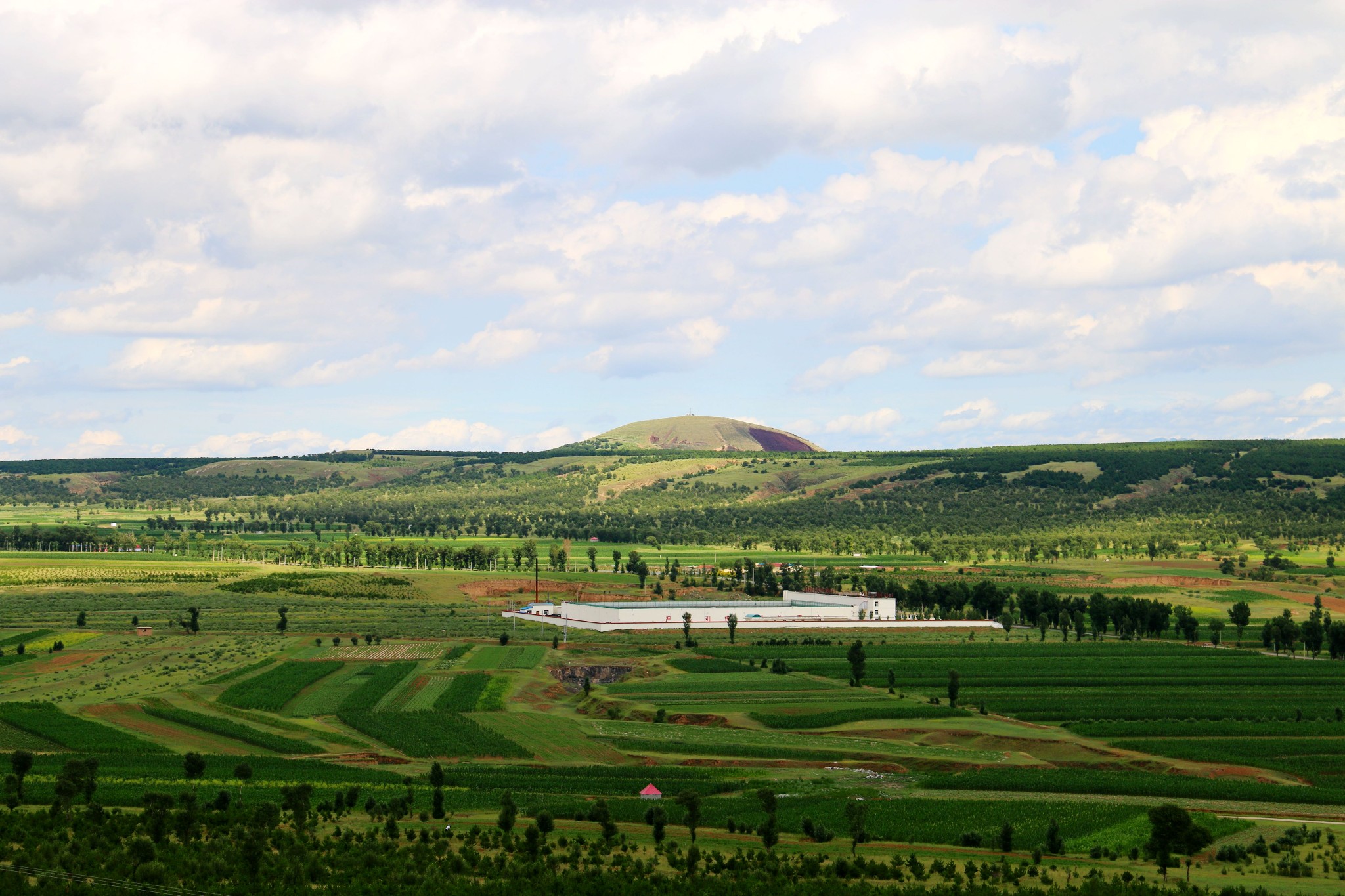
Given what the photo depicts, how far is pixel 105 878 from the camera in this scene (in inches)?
2077

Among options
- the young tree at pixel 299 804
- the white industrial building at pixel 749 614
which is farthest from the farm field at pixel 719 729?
the white industrial building at pixel 749 614

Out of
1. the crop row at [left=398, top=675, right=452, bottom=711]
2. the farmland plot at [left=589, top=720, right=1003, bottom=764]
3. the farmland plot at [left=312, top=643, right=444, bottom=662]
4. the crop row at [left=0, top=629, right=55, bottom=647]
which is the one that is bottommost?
the farmland plot at [left=589, top=720, right=1003, bottom=764]

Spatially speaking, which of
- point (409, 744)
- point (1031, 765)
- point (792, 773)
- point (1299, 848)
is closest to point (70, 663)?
point (409, 744)

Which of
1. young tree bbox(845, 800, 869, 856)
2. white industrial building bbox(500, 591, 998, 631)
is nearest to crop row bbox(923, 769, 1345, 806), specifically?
young tree bbox(845, 800, 869, 856)

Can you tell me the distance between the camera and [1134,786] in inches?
2948

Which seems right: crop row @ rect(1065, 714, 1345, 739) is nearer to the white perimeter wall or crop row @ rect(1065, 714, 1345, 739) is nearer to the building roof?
the white perimeter wall

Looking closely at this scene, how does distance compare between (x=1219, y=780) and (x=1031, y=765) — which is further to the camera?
(x=1031, y=765)

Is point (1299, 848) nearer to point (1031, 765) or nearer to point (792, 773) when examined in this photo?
point (1031, 765)

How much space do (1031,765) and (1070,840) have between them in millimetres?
20746

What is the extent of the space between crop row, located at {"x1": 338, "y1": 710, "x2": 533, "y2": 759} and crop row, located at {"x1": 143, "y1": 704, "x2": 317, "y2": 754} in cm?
578

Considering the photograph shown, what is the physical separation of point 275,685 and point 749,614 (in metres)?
75.5

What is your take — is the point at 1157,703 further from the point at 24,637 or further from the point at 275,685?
the point at 24,637

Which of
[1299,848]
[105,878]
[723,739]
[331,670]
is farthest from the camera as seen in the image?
[331,670]

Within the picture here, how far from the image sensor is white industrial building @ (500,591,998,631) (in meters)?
165
